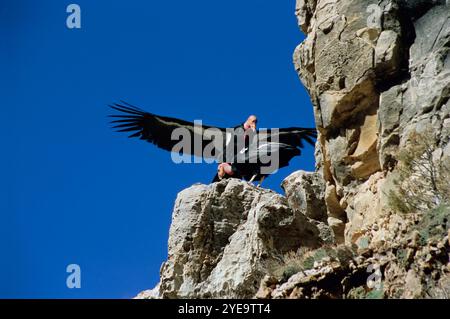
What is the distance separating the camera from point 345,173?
16.8 metres

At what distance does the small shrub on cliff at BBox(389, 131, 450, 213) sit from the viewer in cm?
1337

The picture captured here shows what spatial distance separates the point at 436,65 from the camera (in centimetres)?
1502

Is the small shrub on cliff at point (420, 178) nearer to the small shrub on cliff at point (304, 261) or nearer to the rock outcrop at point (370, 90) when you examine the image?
the rock outcrop at point (370, 90)

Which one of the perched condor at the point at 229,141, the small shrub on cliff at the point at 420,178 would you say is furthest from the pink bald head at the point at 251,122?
the small shrub on cliff at the point at 420,178

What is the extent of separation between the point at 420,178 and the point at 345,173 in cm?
281

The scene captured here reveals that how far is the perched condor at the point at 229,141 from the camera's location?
1992cm

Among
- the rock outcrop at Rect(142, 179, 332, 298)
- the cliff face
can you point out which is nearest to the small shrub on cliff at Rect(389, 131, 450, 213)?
the cliff face

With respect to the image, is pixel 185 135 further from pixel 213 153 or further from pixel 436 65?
pixel 436 65

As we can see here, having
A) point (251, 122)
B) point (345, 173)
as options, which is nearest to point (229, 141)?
point (251, 122)

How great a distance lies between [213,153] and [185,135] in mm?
1028

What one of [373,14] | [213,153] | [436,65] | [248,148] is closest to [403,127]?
[436,65]

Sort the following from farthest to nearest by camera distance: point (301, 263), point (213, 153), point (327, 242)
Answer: point (213, 153)
point (327, 242)
point (301, 263)
